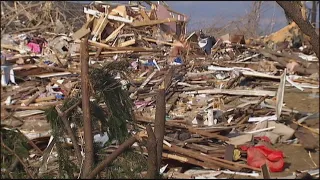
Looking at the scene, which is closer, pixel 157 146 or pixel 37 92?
pixel 157 146

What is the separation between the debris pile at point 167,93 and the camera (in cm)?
267


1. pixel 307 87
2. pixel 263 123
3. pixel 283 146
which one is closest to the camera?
pixel 283 146

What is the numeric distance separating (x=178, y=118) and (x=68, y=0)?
322 inches

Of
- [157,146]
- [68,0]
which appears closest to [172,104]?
[157,146]

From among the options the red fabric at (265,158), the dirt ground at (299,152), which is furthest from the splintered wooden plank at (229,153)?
the dirt ground at (299,152)

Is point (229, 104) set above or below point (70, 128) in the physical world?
below

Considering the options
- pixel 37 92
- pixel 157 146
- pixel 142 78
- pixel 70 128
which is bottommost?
pixel 37 92

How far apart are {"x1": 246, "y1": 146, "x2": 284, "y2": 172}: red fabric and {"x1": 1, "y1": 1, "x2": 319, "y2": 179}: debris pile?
13 millimetres

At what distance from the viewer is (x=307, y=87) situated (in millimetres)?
8609

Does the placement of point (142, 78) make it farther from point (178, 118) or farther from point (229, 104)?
point (229, 104)

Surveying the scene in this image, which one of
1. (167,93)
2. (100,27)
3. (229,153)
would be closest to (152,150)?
(167,93)

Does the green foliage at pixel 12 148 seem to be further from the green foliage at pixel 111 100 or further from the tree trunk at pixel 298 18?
the tree trunk at pixel 298 18

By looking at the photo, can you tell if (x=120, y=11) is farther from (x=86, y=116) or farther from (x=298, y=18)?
(x=298, y=18)

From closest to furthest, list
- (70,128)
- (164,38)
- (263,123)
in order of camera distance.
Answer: (70,128)
(164,38)
(263,123)
